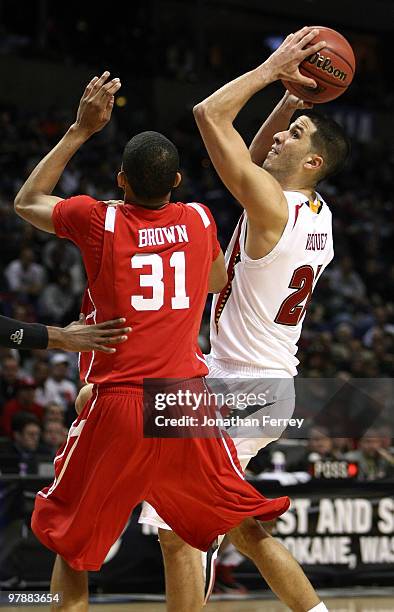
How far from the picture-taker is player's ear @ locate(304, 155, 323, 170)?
207 inches

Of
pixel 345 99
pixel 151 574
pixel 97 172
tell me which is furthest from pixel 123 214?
pixel 345 99

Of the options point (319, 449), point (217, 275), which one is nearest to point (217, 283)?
point (217, 275)

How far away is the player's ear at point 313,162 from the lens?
5.25 metres

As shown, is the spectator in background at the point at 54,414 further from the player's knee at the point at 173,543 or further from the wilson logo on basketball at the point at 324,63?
the wilson logo on basketball at the point at 324,63

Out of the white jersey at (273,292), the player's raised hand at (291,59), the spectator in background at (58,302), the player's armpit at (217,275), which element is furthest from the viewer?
the spectator in background at (58,302)

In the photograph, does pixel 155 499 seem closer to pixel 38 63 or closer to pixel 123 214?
pixel 123 214

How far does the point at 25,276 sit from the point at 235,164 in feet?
27.5

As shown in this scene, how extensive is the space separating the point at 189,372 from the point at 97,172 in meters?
12.2

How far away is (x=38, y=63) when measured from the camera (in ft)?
60.5

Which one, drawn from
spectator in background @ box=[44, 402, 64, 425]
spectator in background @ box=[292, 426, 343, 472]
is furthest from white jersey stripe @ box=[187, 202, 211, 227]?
spectator in background @ box=[44, 402, 64, 425]

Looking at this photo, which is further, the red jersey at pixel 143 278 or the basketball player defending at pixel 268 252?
the basketball player defending at pixel 268 252

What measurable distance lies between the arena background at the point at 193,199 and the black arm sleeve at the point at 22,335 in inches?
153

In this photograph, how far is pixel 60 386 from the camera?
10.8 meters

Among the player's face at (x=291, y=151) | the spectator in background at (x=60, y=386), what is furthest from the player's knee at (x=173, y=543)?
the spectator in background at (x=60, y=386)
